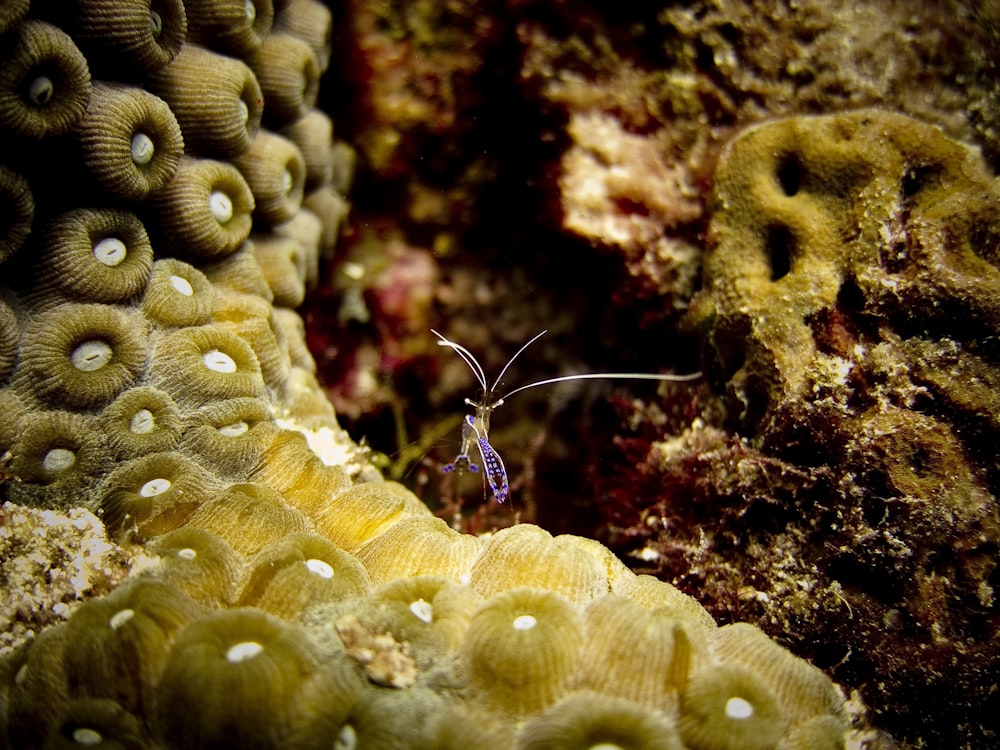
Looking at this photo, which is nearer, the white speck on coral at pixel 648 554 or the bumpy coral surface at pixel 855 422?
the bumpy coral surface at pixel 855 422

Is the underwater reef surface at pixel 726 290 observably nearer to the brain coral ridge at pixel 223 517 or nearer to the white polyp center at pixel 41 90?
the brain coral ridge at pixel 223 517

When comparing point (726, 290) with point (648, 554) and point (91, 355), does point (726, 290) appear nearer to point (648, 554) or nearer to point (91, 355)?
point (648, 554)

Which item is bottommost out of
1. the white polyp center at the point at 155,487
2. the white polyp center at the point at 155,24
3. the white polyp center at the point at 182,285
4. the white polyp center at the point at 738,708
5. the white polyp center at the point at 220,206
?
the white polyp center at the point at 155,487

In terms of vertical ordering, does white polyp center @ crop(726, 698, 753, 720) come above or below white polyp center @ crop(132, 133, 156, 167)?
below

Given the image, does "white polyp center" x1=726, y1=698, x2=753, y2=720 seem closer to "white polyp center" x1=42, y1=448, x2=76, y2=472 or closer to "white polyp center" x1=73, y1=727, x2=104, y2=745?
"white polyp center" x1=73, y1=727, x2=104, y2=745

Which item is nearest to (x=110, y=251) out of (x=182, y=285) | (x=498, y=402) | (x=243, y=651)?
(x=182, y=285)

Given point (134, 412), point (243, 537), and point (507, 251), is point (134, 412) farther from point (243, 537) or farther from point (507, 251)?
point (507, 251)

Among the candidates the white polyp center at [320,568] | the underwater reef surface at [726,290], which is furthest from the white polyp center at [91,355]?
the underwater reef surface at [726,290]

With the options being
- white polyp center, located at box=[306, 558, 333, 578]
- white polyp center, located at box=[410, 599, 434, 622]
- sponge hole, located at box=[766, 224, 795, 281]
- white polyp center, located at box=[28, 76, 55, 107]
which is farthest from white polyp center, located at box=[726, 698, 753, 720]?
white polyp center, located at box=[28, 76, 55, 107]
